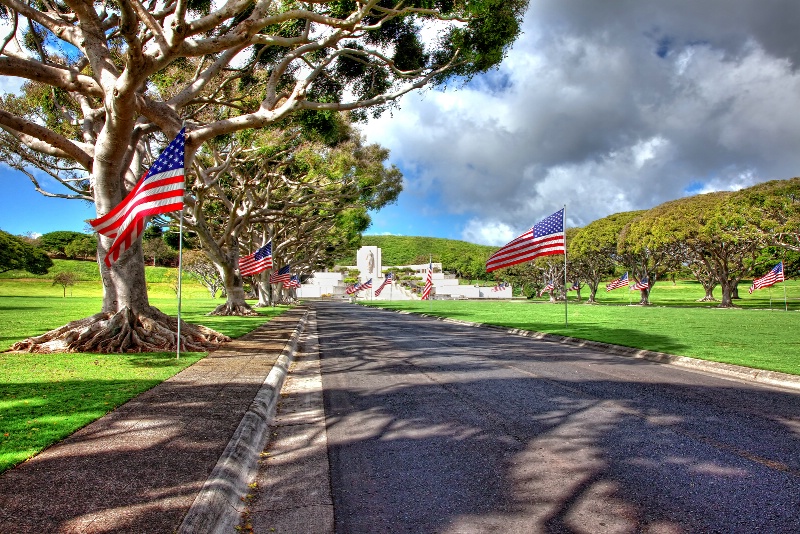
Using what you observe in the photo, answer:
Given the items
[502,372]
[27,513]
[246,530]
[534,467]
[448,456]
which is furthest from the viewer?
[502,372]

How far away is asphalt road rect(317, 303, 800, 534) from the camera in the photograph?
11.9 feet

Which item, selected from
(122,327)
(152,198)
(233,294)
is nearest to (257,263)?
(233,294)

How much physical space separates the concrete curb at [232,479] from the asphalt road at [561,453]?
0.69 meters

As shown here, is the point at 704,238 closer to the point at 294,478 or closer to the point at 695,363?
the point at 695,363

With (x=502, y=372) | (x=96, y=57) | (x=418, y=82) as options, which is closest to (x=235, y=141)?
(x=418, y=82)

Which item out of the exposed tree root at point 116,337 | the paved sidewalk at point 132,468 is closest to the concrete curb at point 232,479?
the paved sidewalk at point 132,468

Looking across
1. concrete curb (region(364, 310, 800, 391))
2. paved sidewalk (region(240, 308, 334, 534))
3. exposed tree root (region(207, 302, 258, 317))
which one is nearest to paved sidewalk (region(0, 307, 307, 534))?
A: paved sidewalk (region(240, 308, 334, 534))

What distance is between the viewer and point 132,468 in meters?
4.11

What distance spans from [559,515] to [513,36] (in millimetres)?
13883

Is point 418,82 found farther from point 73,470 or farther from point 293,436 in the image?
point 73,470

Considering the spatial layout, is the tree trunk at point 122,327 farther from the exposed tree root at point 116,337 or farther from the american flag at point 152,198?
the american flag at point 152,198

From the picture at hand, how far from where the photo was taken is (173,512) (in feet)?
10.9

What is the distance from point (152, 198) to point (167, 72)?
35.4ft

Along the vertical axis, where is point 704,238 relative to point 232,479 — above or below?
above
